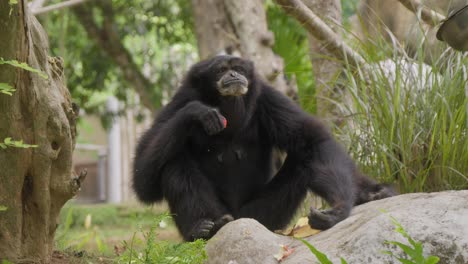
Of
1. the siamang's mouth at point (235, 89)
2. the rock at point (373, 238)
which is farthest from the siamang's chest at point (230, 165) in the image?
the rock at point (373, 238)

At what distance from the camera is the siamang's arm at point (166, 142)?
600 cm

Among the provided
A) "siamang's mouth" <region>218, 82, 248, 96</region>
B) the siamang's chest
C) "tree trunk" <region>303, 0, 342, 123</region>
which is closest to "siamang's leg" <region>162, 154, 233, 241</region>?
the siamang's chest

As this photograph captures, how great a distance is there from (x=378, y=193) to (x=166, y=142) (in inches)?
76.4

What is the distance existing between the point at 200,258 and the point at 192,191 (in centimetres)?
191

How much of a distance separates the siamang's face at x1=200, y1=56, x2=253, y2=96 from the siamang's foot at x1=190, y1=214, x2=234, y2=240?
1317 millimetres

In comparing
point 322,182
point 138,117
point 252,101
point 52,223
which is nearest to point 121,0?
point 138,117

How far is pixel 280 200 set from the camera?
6.45m

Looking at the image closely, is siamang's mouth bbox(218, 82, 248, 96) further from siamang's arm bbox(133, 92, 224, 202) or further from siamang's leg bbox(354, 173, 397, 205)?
siamang's leg bbox(354, 173, 397, 205)

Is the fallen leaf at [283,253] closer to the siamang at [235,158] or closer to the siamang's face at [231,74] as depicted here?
the siamang at [235,158]

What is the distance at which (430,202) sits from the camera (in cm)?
435

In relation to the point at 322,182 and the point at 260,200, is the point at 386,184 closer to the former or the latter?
the point at 322,182

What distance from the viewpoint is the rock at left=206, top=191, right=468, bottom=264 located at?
12.8 feet

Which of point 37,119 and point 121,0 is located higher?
point 121,0

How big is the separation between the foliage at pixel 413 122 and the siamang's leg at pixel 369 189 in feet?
0.70
